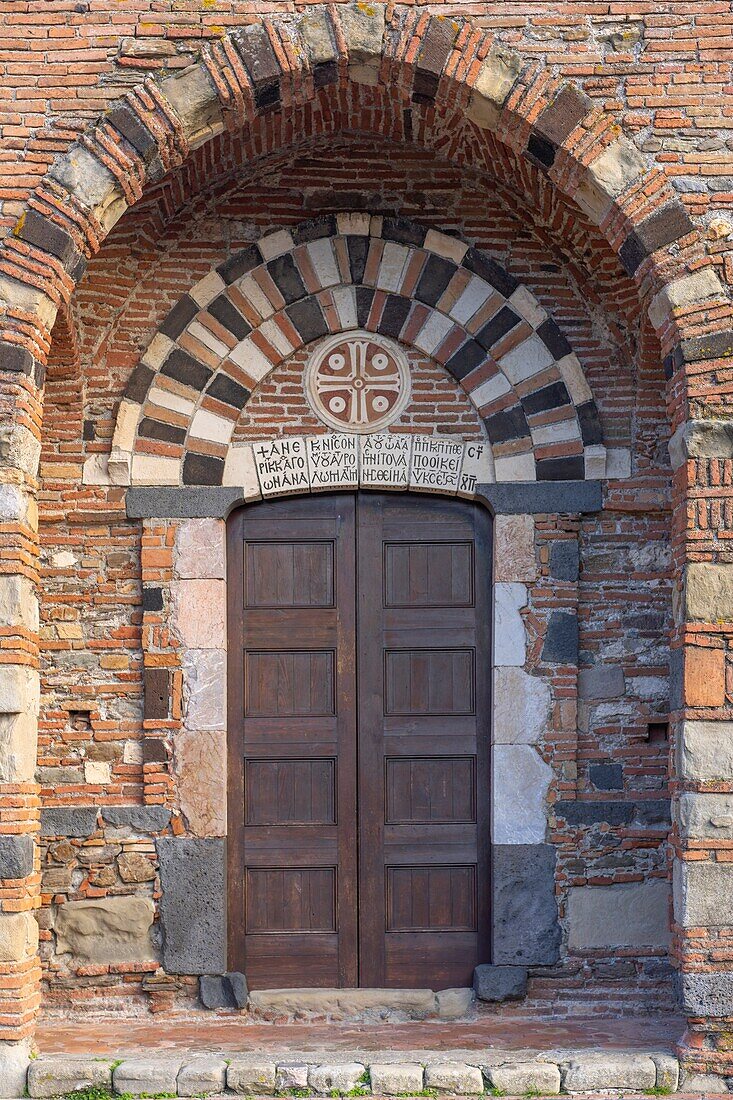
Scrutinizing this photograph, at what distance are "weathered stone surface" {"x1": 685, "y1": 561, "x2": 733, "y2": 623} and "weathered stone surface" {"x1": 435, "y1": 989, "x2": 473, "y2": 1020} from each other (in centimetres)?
249

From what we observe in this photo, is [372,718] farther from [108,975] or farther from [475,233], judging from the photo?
[475,233]

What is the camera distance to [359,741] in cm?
701

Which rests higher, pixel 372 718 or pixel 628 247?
pixel 628 247

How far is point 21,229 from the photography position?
586cm

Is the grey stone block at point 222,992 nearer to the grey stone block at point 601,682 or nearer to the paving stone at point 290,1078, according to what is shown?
the paving stone at point 290,1078

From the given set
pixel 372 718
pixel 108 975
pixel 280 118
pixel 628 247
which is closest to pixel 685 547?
pixel 628 247

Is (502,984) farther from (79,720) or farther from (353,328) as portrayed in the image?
(353,328)

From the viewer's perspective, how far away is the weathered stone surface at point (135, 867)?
6.77 metres

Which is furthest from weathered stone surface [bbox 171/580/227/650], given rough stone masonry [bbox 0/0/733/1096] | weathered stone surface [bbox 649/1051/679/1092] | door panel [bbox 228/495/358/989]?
weathered stone surface [bbox 649/1051/679/1092]

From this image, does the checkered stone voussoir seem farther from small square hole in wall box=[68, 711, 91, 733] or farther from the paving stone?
the paving stone

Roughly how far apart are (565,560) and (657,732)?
1069 mm

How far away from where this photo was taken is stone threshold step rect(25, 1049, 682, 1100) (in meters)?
5.79

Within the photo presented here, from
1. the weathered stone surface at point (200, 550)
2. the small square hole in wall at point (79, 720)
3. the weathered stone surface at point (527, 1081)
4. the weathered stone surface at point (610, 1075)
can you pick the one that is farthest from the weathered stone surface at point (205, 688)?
the weathered stone surface at point (610, 1075)

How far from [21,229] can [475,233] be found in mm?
2579
